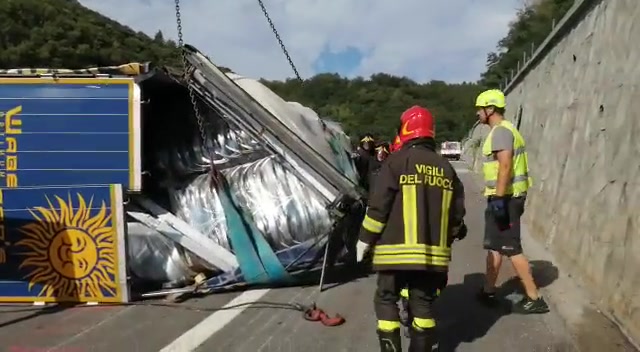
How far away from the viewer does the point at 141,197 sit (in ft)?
24.1

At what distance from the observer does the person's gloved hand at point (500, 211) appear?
6.03 metres

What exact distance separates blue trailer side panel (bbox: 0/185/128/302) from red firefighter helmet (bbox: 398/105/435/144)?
2.95 m

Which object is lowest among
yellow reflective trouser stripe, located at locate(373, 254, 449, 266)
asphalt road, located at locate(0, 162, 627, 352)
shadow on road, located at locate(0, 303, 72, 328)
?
asphalt road, located at locate(0, 162, 627, 352)

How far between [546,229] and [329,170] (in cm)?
371

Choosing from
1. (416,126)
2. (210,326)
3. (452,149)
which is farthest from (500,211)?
(452,149)

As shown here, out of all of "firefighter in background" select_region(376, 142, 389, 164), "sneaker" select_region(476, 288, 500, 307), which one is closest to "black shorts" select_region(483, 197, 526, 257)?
"sneaker" select_region(476, 288, 500, 307)

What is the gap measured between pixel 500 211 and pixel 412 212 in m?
1.85

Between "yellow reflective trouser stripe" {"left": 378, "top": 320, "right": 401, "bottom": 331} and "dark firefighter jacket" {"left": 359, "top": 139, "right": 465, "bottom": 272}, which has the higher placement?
"dark firefighter jacket" {"left": 359, "top": 139, "right": 465, "bottom": 272}

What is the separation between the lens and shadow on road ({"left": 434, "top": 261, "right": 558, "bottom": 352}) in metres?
5.46

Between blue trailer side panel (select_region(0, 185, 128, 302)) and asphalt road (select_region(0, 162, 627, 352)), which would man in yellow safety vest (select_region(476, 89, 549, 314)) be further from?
blue trailer side panel (select_region(0, 185, 128, 302))

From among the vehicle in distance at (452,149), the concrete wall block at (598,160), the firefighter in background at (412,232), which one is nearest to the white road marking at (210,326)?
the firefighter in background at (412,232)

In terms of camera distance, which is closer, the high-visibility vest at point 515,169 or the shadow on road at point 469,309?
the shadow on road at point 469,309

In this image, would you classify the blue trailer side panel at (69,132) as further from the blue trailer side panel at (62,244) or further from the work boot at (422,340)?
the work boot at (422,340)

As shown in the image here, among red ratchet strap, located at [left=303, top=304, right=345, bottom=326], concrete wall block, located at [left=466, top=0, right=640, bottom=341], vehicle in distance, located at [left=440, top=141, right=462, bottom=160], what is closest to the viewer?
concrete wall block, located at [left=466, top=0, right=640, bottom=341]
